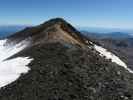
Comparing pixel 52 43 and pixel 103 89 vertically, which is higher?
pixel 52 43

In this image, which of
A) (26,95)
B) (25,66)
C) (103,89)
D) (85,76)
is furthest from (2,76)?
(103,89)

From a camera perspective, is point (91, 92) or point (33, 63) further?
point (33, 63)

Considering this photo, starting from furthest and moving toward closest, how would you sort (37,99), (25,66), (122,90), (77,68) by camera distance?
(25,66), (77,68), (122,90), (37,99)

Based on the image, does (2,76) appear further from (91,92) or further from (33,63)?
(91,92)

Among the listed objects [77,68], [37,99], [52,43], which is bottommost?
[37,99]

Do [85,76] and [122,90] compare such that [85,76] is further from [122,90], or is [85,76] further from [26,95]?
[26,95]

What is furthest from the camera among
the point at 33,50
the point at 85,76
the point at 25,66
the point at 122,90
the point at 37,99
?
the point at 33,50
